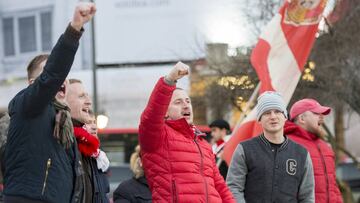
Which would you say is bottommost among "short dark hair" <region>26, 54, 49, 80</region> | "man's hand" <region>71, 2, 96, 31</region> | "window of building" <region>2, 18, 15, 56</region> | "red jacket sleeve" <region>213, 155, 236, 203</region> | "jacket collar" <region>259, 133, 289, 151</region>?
"window of building" <region>2, 18, 15, 56</region>

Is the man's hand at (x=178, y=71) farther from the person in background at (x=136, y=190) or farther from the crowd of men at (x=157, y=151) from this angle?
the person in background at (x=136, y=190)

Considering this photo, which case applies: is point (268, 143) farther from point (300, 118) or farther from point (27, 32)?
point (27, 32)

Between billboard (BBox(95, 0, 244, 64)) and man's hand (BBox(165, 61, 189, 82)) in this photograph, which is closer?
man's hand (BBox(165, 61, 189, 82))

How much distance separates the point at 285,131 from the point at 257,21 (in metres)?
6.99

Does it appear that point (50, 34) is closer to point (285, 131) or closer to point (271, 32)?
point (271, 32)

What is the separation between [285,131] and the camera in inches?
265

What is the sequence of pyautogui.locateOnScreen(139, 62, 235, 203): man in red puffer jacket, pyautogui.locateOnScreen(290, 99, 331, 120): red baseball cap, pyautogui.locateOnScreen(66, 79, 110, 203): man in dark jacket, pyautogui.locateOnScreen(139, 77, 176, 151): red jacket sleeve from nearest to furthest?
pyautogui.locateOnScreen(66, 79, 110, 203): man in dark jacket < pyautogui.locateOnScreen(139, 77, 176, 151): red jacket sleeve < pyautogui.locateOnScreen(139, 62, 235, 203): man in red puffer jacket < pyautogui.locateOnScreen(290, 99, 331, 120): red baseball cap

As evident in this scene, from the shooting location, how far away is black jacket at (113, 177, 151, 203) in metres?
6.59

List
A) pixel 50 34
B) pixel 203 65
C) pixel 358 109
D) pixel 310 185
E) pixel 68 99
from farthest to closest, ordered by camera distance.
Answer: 1. pixel 50 34
2. pixel 203 65
3. pixel 358 109
4. pixel 310 185
5. pixel 68 99

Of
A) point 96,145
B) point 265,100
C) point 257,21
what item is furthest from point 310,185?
point 257,21

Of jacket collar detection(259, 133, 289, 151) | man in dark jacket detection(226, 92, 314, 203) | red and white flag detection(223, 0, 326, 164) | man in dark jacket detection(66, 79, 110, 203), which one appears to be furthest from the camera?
red and white flag detection(223, 0, 326, 164)

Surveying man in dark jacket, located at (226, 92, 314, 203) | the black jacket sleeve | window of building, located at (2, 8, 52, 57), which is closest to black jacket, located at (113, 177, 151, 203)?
man in dark jacket, located at (226, 92, 314, 203)

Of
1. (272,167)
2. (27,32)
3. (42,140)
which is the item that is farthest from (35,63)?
(27,32)

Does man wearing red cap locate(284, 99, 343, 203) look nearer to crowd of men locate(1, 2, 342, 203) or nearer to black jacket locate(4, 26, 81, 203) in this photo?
crowd of men locate(1, 2, 342, 203)
